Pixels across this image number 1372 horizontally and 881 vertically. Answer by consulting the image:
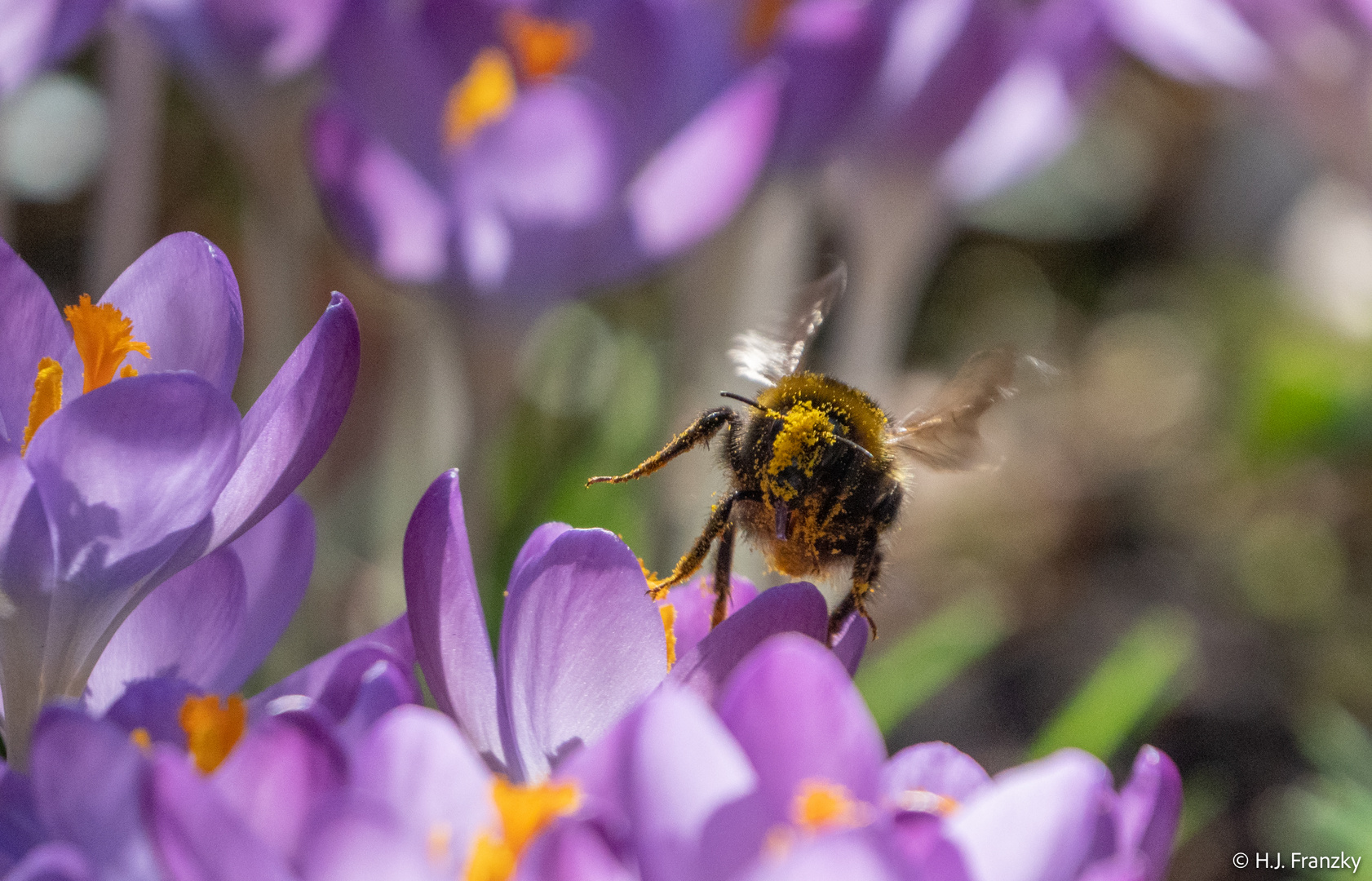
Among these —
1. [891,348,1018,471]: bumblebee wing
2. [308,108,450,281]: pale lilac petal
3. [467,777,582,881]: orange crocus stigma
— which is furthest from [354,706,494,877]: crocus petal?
[308,108,450,281]: pale lilac petal

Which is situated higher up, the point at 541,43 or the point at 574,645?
the point at 541,43

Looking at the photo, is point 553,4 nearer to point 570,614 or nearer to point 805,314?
point 805,314

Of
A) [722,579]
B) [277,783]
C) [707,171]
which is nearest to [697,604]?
[722,579]

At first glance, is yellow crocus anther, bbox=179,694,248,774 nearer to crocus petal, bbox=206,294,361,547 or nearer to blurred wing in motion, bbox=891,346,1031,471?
crocus petal, bbox=206,294,361,547

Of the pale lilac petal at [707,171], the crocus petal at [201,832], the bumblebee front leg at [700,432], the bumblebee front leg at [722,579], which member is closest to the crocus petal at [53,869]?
the crocus petal at [201,832]

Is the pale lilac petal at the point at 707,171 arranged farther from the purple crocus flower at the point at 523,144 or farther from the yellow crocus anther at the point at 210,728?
the yellow crocus anther at the point at 210,728

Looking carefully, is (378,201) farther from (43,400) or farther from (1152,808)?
(1152,808)
